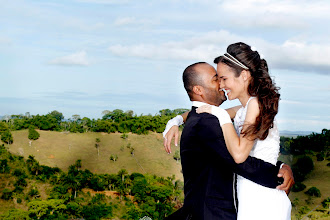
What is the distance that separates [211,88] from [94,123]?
201 feet

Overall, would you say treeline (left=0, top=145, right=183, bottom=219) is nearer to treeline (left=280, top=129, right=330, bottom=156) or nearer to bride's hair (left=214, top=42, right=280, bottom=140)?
treeline (left=280, top=129, right=330, bottom=156)

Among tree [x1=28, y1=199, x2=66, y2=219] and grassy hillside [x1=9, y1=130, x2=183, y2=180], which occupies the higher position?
grassy hillside [x1=9, y1=130, x2=183, y2=180]

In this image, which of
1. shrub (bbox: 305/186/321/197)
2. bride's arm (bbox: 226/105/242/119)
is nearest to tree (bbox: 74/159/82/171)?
shrub (bbox: 305/186/321/197)

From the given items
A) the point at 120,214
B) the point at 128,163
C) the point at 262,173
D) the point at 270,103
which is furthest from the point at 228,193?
the point at 128,163

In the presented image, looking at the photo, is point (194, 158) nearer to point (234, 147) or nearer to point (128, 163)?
point (234, 147)

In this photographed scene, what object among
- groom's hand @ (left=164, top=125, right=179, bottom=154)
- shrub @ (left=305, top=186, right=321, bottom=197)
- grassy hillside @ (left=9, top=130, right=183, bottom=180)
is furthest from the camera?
grassy hillside @ (left=9, top=130, right=183, bottom=180)

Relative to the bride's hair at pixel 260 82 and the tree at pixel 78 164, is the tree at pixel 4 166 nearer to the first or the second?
the tree at pixel 78 164

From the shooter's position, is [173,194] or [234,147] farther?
[173,194]

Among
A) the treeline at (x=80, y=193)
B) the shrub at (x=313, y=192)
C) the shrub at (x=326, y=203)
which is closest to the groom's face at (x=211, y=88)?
the shrub at (x=326, y=203)

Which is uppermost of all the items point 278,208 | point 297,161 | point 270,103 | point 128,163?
point 270,103

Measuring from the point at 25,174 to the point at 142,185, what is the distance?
1332cm

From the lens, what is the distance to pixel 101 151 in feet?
200

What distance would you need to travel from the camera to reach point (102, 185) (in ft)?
163

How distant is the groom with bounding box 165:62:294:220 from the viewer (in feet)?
10.4
